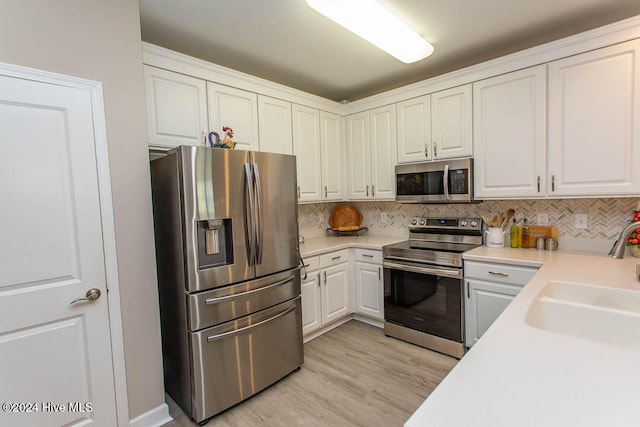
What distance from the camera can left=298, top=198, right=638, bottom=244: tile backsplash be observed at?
89.3 inches

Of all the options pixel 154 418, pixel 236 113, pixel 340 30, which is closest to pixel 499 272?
pixel 340 30

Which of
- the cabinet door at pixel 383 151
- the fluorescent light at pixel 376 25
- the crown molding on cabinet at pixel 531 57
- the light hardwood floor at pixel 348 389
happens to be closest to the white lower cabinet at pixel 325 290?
the light hardwood floor at pixel 348 389

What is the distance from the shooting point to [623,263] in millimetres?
1957

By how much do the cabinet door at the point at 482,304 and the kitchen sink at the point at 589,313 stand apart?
689 mm

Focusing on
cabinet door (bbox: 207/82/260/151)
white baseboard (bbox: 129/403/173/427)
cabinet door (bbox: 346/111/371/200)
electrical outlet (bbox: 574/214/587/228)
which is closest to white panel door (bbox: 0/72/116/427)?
white baseboard (bbox: 129/403/173/427)

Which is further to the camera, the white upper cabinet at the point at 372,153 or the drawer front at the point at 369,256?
the white upper cabinet at the point at 372,153

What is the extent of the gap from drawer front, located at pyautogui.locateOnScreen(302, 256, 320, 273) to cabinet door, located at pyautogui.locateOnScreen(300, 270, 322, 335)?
0.12ft

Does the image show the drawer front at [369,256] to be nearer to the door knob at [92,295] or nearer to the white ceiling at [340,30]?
the white ceiling at [340,30]

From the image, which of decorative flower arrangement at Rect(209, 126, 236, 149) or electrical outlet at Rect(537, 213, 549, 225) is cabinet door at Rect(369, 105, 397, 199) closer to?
electrical outlet at Rect(537, 213, 549, 225)

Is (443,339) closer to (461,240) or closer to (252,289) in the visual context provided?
(461,240)

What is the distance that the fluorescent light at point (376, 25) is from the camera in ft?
5.50

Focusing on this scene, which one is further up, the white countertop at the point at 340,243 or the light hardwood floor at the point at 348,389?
the white countertop at the point at 340,243

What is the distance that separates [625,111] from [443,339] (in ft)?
6.72

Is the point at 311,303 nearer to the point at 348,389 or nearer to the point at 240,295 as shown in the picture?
the point at 348,389
